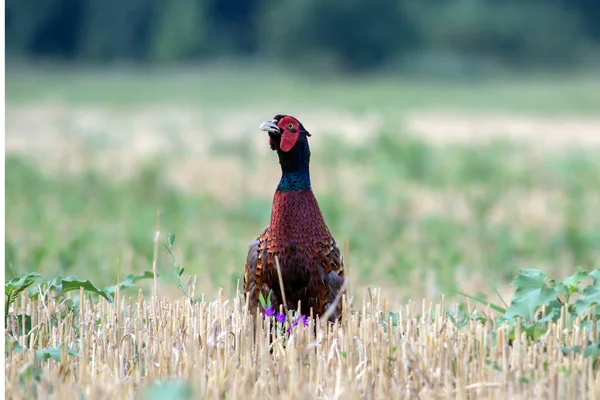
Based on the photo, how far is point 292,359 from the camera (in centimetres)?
352

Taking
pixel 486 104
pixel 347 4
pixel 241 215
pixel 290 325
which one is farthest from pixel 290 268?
pixel 347 4

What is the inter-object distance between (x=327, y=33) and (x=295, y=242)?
43.1 m

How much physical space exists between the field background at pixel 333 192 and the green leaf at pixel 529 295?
84cm

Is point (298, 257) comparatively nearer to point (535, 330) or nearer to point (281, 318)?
point (281, 318)

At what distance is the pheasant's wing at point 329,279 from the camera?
428 centimetres

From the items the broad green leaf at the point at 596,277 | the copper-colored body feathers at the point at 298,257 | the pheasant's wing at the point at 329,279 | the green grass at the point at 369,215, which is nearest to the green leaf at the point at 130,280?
the copper-colored body feathers at the point at 298,257

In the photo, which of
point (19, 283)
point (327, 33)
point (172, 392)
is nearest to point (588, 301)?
point (172, 392)

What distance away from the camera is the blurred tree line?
45719mm

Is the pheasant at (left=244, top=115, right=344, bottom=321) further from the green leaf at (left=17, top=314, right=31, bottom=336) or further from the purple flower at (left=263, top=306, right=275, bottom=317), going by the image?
the green leaf at (left=17, top=314, right=31, bottom=336)

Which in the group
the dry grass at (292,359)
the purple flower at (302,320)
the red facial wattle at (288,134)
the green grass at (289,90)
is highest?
the green grass at (289,90)

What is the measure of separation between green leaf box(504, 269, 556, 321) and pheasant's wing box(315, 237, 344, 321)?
2.46 feet

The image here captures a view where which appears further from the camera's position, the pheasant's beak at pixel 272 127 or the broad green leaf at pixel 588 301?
the pheasant's beak at pixel 272 127

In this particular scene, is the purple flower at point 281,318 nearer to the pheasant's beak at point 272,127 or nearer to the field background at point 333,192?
the field background at point 333,192

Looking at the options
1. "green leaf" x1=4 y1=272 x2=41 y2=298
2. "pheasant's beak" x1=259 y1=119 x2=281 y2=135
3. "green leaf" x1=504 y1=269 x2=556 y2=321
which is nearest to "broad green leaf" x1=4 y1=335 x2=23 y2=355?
"green leaf" x1=4 y1=272 x2=41 y2=298
